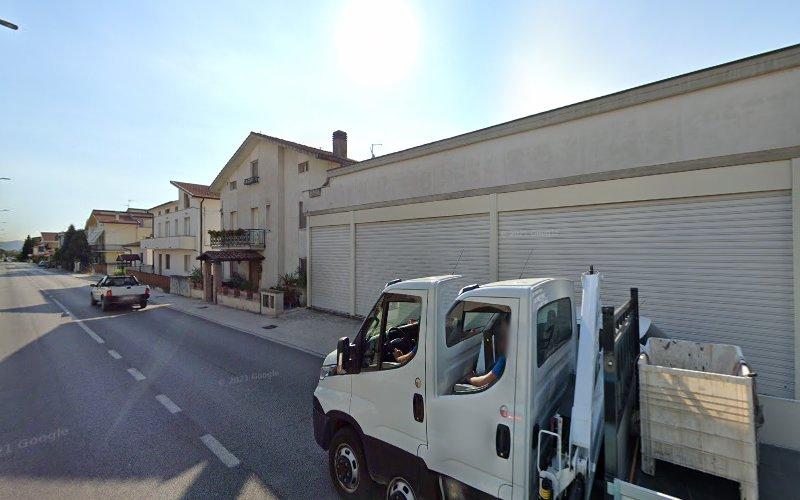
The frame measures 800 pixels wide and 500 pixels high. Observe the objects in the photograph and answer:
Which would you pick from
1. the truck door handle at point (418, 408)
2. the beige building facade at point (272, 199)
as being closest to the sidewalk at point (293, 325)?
the beige building facade at point (272, 199)

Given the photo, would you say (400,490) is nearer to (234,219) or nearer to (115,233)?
(234,219)

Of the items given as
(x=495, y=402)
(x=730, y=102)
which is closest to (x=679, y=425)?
(x=495, y=402)

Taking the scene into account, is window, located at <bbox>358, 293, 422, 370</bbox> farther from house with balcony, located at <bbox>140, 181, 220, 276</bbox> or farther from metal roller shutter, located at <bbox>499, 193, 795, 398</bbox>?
house with balcony, located at <bbox>140, 181, 220, 276</bbox>

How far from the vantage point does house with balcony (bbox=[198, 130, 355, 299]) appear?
1753 cm

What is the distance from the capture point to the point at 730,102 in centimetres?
615

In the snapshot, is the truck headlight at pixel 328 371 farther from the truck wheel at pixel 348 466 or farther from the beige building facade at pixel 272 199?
the beige building facade at pixel 272 199

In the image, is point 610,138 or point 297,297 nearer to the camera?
point 610,138

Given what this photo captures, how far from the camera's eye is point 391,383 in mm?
3307

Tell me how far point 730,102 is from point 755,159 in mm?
1087

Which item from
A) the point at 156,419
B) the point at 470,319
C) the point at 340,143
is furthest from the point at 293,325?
the point at 340,143

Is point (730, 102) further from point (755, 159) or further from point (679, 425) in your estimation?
point (679, 425)

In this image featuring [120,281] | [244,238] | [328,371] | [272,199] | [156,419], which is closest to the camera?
[328,371]

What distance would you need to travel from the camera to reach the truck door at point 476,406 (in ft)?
8.41

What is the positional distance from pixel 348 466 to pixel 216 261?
17954 mm
